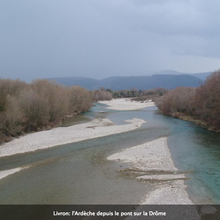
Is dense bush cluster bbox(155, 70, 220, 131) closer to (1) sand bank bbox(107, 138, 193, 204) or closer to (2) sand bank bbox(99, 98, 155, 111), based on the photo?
(1) sand bank bbox(107, 138, 193, 204)

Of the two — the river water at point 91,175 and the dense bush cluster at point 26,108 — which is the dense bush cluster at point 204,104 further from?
the dense bush cluster at point 26,108

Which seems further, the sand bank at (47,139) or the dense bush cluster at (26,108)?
the dense bush cluster at (26,108)

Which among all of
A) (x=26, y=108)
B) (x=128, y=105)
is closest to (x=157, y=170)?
(x=26, y=108)

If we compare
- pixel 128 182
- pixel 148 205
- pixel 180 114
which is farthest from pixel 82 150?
pixel 180 114

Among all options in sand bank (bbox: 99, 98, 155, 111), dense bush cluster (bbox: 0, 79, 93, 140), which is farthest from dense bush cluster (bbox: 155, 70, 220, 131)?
dense bush cluster (bbox: 0, 79, 93, 140)

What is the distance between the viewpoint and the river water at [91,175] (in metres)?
11.9

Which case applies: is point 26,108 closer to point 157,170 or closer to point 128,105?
point 157,170

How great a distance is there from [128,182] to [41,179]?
249 inches

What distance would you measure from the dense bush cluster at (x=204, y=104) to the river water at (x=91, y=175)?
856 cm

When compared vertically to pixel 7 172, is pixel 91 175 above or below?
above

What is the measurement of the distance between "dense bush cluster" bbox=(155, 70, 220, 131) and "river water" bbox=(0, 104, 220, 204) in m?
8.56

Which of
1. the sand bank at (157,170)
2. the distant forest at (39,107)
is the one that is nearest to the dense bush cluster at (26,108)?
the distant forest at (39,107)

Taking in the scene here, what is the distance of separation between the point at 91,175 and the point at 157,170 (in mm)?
5165

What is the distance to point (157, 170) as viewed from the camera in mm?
15656
